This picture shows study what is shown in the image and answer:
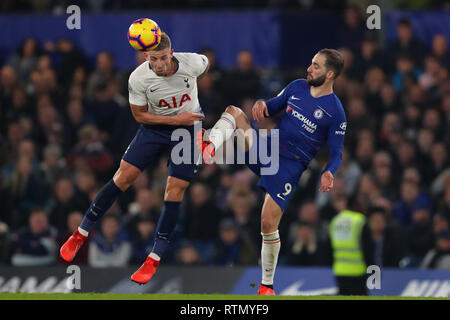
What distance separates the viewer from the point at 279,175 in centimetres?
1173

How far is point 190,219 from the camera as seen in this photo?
54.7ft

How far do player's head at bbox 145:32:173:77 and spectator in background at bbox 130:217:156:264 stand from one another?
5.22 m

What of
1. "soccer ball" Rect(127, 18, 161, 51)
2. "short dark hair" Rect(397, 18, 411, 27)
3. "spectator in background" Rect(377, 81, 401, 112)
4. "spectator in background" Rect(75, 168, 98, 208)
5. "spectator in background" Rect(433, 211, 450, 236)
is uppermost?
"soccer ball" Rect(127, 18, 161, 51)

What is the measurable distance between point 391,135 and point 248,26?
369cm

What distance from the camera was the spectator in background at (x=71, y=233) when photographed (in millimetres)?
16234

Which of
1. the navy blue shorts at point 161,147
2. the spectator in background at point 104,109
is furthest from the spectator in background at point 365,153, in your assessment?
the navy blue shorts at point 161,147

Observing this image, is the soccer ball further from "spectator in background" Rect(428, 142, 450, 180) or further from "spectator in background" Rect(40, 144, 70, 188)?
"spectator in background" Rect(428, 142, 450, 180)

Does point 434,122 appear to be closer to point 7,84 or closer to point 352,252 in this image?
point 352,252

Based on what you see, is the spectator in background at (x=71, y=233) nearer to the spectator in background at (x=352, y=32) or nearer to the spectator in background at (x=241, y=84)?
the spectator in background at (x=241, y=84)

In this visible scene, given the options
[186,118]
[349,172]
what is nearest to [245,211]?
[349,172]

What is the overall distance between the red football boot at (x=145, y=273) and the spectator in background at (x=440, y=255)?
18.0ft

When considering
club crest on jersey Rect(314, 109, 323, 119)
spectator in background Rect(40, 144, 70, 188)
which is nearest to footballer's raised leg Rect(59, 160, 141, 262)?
club crest on jersey Rect(314, 109, 323, 119)

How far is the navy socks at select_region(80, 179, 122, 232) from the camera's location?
11.9 meters
